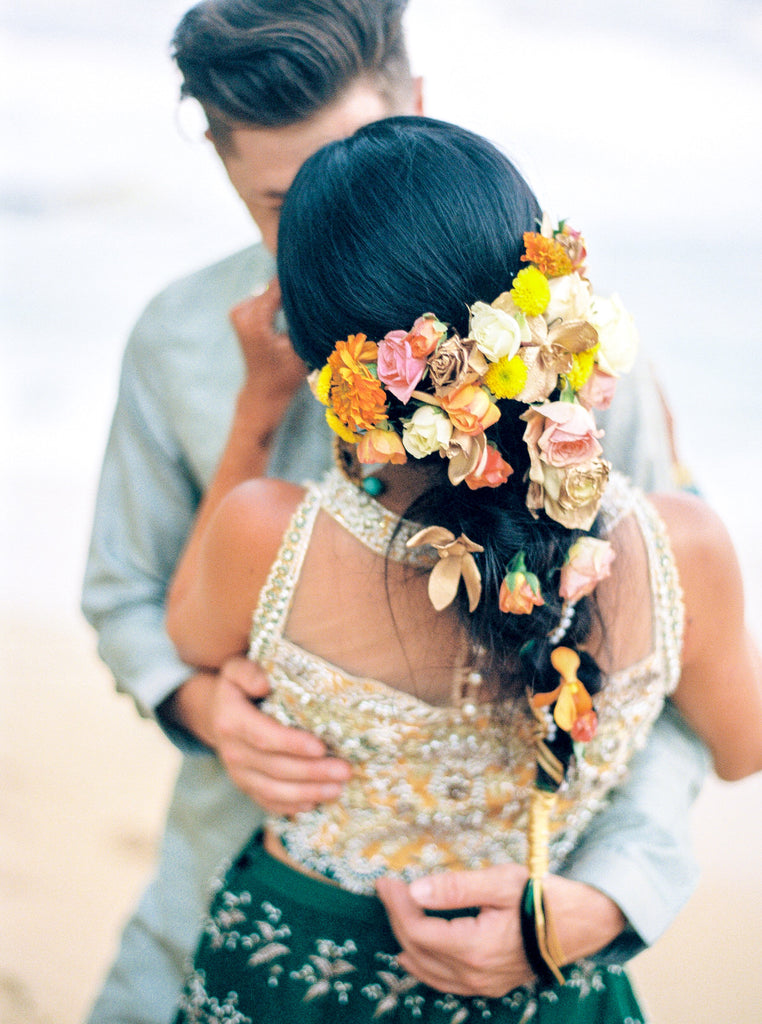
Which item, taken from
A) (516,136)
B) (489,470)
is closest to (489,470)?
(489,470)

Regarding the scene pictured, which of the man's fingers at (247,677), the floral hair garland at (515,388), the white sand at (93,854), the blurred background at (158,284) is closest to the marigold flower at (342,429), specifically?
the floral hair garland at (515,388)

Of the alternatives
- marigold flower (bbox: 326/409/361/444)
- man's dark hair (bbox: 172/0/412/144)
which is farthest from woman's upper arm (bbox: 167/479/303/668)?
man's dark hair (bbox: 172/0/412/144)

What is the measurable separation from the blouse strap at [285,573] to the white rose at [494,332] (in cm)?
29

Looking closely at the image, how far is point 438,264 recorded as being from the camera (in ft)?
3.38

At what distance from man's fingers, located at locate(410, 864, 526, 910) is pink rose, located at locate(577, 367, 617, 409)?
0.56 metres

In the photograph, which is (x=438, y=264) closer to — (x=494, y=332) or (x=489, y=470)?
(x=494, y=332)

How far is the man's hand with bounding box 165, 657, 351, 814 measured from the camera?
123 centimetres

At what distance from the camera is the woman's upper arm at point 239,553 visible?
1.17 meters

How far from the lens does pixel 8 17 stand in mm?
9500

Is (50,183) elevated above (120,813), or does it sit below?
above

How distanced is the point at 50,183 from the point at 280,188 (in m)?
8.70

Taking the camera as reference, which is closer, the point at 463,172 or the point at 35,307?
the point at 463,172

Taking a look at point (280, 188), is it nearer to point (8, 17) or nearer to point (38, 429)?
point (38, 429)

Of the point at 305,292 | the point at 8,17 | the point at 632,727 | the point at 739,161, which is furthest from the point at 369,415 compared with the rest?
the point at 8,17
